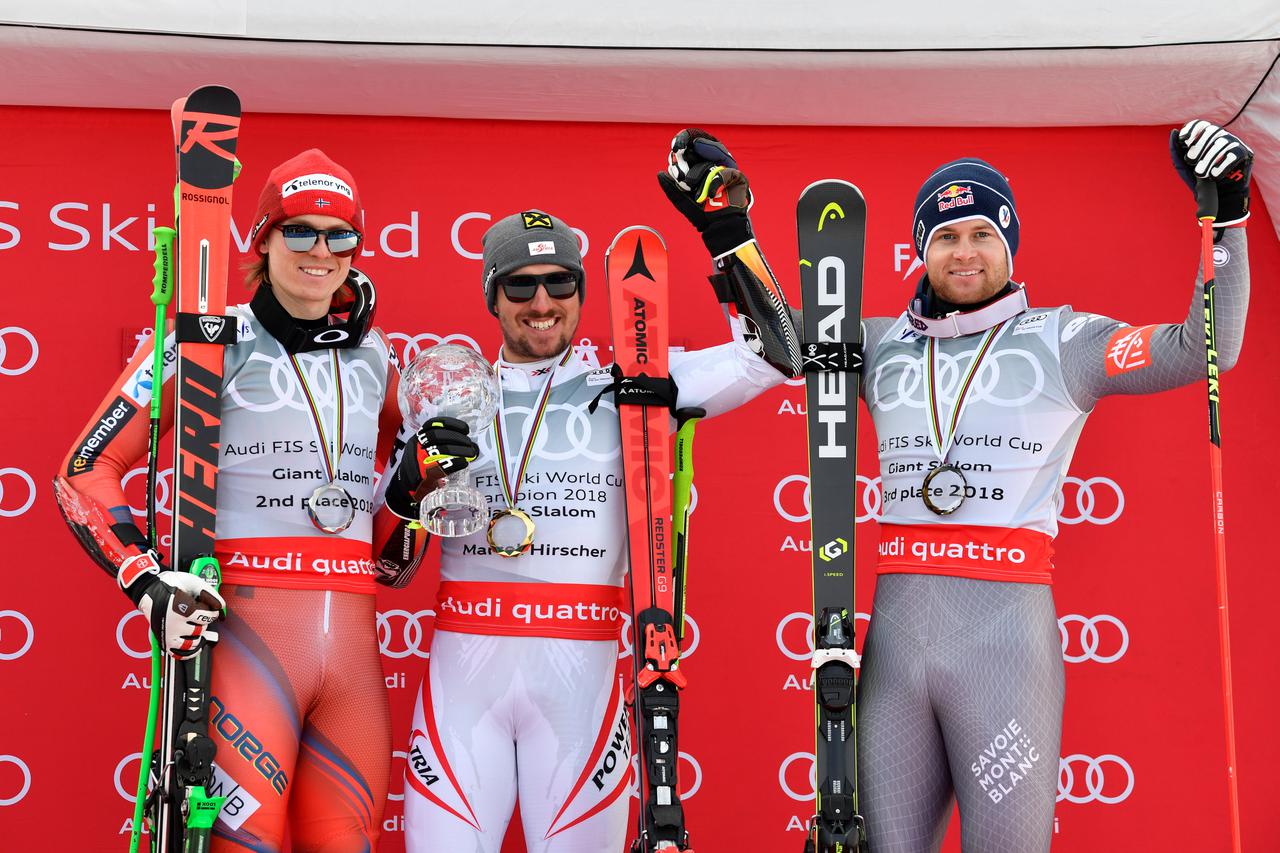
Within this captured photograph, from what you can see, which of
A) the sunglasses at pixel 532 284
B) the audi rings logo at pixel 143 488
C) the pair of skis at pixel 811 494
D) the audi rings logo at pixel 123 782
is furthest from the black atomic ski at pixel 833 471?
the audi rings logo at pixel 123 782

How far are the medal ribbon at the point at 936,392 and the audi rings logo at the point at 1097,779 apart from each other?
1741 millimetres

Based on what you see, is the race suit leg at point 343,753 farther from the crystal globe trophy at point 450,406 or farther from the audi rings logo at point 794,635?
the audi rings logo at point 794,635

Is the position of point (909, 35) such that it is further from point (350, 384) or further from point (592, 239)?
point (350, 384)

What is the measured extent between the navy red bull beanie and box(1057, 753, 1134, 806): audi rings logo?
1957 mm

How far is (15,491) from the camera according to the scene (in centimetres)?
409

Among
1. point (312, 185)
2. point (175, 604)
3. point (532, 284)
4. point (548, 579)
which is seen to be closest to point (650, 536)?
point (548, 579)

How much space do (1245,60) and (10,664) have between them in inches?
177

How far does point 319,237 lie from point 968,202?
1.65 m

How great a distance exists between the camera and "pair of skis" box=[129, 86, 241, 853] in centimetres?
267

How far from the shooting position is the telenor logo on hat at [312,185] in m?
3.04

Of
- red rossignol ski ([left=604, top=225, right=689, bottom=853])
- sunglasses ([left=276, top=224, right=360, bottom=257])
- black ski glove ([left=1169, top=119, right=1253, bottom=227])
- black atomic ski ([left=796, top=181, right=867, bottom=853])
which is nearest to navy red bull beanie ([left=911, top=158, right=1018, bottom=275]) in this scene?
black atomic ski ([left=796, top=181, right=867, bottom=853])

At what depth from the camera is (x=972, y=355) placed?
10.1ft

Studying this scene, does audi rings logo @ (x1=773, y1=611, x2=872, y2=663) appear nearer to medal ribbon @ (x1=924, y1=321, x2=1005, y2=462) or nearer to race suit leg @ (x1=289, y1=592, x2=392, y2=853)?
medal ribbon @ (x1=924, y1=321, x2=1005, y2=462)

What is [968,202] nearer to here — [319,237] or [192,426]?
[319,237]
